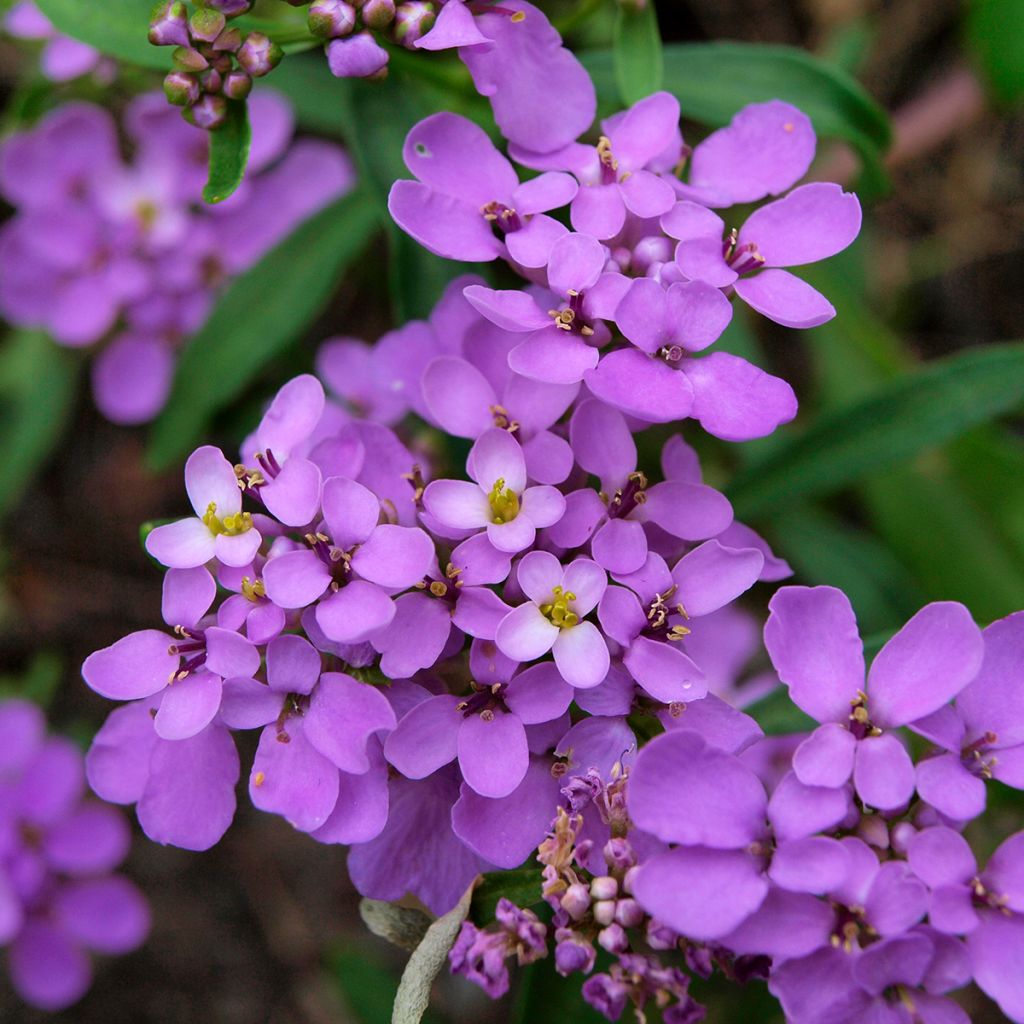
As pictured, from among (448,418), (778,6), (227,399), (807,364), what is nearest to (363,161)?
(448,418)

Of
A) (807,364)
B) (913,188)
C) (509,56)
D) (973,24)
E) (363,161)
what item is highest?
(509,56)

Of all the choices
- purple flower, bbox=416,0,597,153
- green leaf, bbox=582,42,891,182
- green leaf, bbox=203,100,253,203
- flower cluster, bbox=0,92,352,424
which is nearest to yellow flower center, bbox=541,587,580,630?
purple flower, bbox=416,0,597,153

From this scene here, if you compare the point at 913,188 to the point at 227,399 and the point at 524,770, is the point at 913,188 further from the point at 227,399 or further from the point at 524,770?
the point at 524,770

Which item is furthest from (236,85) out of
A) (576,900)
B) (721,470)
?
(721,470)

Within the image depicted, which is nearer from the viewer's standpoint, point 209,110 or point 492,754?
point 492,754

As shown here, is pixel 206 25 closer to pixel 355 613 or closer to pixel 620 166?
pixel 620 166

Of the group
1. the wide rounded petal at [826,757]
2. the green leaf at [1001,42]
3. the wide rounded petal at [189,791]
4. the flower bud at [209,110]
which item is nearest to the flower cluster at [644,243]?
the flower bud at [209,110]

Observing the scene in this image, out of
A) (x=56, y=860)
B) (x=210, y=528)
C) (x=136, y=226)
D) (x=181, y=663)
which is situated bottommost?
(x=56, y=860)
